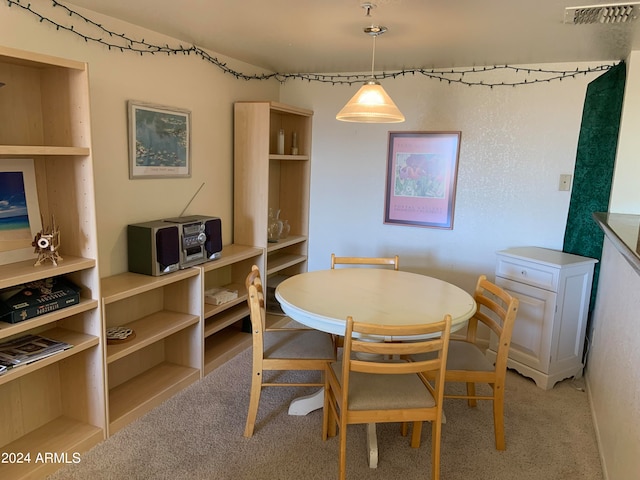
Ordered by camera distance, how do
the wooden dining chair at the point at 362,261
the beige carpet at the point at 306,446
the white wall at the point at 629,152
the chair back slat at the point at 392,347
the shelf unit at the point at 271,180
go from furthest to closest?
the shelf unit at the point at 271,180 → the wooden dining chair at the point at 362,261 → the white wall at the point at 629,152 → the beige carpet at the point at 306,446 → the chair back slat at the point at 392,347

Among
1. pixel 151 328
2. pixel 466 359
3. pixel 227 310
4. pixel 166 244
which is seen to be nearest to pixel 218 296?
pixel 227 310

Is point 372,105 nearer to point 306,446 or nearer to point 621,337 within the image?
point 621,337

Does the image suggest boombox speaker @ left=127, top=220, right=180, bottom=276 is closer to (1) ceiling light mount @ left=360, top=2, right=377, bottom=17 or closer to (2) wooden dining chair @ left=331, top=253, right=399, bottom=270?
(2) wooden dining chair @ left=331, top=253, right=399, bottom=270

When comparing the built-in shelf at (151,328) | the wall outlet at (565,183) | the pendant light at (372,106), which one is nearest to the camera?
the pendant light at (372,106)

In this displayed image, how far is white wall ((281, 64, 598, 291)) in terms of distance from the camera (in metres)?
3.23

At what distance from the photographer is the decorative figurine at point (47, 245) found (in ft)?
6.51

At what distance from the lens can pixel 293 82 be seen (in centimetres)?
397

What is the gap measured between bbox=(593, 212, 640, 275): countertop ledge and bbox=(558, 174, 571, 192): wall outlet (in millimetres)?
378

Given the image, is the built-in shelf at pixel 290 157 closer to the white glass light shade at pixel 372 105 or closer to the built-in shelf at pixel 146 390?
the white glass light shade at pixel 372 105

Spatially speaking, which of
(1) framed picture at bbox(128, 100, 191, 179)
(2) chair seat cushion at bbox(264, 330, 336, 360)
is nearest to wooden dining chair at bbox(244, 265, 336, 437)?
(2) chair seat cushion at bbox(264, 330, 336, 360)

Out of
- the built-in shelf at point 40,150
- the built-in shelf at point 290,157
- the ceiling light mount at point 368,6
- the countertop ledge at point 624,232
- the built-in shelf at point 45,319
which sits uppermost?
the ceiling light mount at point 368,6

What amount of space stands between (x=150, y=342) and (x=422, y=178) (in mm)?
2299

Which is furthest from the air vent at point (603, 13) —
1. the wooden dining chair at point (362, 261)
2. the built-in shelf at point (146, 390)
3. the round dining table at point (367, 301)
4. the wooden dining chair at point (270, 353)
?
the built-in shelf at point (146, 390)

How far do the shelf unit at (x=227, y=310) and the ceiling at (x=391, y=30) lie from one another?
4.51 feet
